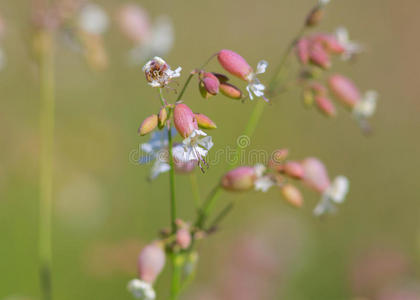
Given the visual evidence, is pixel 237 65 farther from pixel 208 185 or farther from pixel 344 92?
pixel 208 185

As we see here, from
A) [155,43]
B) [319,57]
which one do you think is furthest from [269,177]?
[155,43]

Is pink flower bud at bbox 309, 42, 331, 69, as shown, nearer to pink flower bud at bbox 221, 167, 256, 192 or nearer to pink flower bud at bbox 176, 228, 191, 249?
pink flower bud at bbox 221, 167, 256, 192

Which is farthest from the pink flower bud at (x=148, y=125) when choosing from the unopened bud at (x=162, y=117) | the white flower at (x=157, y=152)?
the white flower at (x=157, y=152)

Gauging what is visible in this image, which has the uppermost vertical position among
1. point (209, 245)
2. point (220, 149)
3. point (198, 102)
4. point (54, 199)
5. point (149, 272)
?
point (198, 102)

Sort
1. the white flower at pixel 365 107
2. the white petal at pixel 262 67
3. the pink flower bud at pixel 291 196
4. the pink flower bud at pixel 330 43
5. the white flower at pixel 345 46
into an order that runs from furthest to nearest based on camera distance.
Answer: the white flower at pixel 365 107 < the white flower at pixel 345 46 < the pink flower bud at pixel 330 43 < the pink flower bud at pixel 291 196 < the white petal at pixel 262 67

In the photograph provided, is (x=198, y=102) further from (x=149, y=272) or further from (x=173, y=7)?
(x=149, y=272)

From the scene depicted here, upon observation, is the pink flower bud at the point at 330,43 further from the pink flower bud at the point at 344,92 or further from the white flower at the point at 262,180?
the white flower at the point at 262,180

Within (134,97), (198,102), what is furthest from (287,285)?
(134,97)
